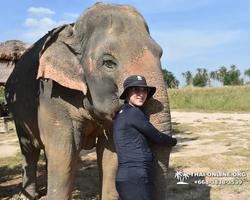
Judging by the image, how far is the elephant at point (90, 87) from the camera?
8.21 ft

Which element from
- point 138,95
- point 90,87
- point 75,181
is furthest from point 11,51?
point 138,95

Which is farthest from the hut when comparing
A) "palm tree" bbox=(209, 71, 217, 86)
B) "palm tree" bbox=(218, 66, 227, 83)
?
"palm tree" bbox=(209, 71, 217, 86)

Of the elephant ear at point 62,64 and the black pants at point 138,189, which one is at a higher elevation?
the elephant ear at point 62,64

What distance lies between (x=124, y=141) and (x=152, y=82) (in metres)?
0.50

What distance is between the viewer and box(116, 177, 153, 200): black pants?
2199 mm

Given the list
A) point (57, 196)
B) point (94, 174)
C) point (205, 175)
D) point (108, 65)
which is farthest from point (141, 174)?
point (94, 174)

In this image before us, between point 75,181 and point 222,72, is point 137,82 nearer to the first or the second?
point 75,181

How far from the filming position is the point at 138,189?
2.21 meters

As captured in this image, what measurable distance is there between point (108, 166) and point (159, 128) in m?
1.67

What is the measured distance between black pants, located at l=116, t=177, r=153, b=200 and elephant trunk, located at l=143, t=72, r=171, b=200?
0.09 meters

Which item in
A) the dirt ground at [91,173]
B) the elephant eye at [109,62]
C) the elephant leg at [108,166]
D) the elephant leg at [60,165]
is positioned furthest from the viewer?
the dirt ground at [91,173]

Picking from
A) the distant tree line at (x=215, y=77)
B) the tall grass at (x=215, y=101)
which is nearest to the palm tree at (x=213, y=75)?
the distant tree line at (x=215, y=77)

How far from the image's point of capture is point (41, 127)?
11.4 ft

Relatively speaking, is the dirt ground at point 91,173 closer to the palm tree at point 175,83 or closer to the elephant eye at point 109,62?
the elephant eye at point 109,62
